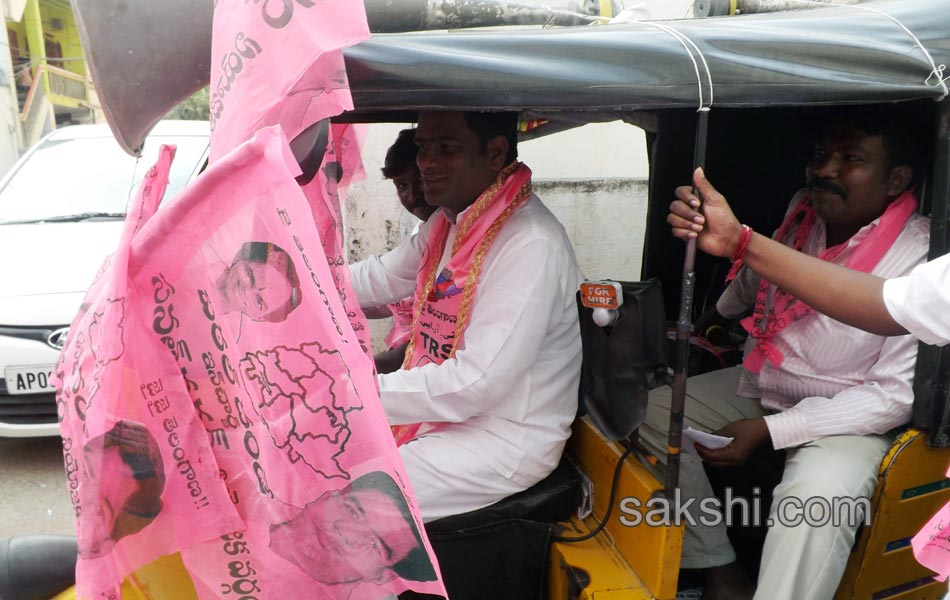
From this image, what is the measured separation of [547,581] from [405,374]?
0.78 metres

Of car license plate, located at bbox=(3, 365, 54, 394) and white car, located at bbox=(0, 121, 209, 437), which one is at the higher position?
white car, located at bbox=(0, 121, 209, 437)

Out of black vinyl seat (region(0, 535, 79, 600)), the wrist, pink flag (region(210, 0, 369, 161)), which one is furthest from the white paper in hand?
black vinyl seat (region(0, 535, 79, 600))

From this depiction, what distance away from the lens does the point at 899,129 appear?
81.4 inches

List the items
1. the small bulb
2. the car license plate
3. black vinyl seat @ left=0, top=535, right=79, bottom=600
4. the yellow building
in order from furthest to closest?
the yellow building, the car license plate, the small bulb, black vinyl seat @ left=0, top=535, right=79, bottom=600

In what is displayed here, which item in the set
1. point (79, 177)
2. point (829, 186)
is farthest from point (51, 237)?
point (829, 186)

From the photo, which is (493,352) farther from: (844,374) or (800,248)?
(800,248)

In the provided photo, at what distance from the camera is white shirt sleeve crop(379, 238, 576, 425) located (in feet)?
6.57

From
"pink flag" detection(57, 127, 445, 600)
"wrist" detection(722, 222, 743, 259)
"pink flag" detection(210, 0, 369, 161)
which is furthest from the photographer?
"wrist" detection(722, 222, 743, 259)

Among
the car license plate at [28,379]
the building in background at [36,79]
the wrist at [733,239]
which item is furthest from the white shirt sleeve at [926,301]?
the building in background at [36,79]

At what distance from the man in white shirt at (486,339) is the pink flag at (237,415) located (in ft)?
2.75

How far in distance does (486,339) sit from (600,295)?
0.38 m

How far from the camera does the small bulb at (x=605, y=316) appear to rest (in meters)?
1.80

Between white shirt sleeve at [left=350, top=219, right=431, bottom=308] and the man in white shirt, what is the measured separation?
619 mm

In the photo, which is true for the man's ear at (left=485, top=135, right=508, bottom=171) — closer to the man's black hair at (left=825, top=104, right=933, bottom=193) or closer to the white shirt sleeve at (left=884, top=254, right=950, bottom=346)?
the man's black hair at (left=825, top=104, right=933, bottom=193)
